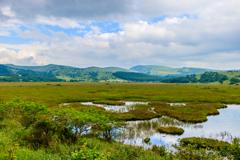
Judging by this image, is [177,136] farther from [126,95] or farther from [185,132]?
[126,95]

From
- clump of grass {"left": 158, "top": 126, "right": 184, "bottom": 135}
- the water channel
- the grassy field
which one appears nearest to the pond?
the water channel

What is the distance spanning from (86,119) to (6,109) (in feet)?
35.5

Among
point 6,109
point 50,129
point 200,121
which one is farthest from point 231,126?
point 6,109

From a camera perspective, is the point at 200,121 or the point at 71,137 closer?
the point at 71,137

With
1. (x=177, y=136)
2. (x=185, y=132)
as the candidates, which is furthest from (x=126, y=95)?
(x=177, y=136)

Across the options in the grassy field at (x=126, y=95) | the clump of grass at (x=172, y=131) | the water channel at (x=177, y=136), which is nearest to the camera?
the water channel at (x=177, y=136)

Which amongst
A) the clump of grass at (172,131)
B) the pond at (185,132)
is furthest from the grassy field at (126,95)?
the clump of grass at (172,131)

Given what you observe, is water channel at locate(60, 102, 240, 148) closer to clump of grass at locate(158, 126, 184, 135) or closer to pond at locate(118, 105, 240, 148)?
pond at locate(118, 105, 240, 148)

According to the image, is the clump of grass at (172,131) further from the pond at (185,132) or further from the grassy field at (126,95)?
the grassy field at (126,95)

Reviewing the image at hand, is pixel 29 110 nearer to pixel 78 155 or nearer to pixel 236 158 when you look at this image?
pixel 78 155

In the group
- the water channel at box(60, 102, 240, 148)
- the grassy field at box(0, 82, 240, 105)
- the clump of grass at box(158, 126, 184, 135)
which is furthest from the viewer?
the grassy field at box(0, 82, 240, 105)

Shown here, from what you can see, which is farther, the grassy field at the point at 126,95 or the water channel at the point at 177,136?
the grassy field at the point at 126,95

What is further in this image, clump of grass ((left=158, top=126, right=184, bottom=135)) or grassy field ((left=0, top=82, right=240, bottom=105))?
grassy field ((left=0, top=82, right=240, bottom=105))

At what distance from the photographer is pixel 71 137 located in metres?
12.8
